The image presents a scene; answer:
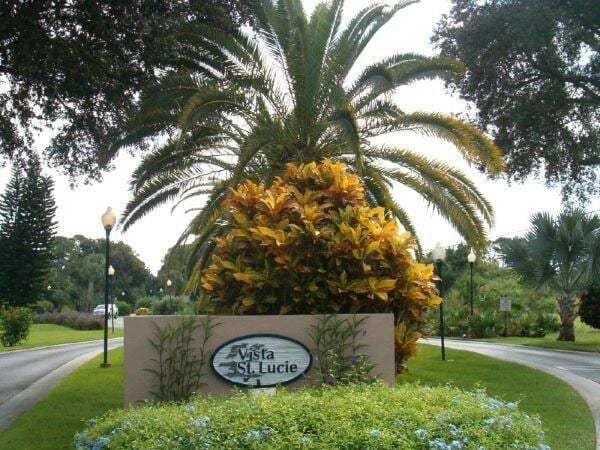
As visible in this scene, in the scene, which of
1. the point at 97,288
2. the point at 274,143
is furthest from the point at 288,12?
the point at 97,288

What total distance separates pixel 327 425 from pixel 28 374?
1474 cm

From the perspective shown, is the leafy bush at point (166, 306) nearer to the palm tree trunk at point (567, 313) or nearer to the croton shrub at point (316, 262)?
the palm tree trunk at point (567, 313)

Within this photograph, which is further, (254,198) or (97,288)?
(97,288)

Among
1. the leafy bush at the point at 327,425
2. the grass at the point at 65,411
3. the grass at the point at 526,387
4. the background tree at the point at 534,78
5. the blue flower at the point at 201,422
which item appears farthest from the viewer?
the background tree at the point at 534,78

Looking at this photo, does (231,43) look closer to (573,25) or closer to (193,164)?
(193,164)

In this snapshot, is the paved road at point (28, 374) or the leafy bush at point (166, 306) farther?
the leafy bush at point (166, 306)

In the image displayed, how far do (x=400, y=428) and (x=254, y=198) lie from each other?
3.82 metres

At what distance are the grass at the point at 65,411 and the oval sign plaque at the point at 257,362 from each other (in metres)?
1.61

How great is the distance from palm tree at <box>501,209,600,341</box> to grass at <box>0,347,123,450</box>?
1656 cm

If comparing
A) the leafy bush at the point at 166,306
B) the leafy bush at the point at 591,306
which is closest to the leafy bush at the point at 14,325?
the leafy bush at the point at 166,306

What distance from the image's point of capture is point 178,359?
6.62 meters

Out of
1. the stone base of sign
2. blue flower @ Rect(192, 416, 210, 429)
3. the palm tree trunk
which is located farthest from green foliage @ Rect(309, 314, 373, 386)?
the palm tree trunk

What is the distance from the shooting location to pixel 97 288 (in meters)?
88.1

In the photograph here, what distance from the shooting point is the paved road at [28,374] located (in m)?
11.8
